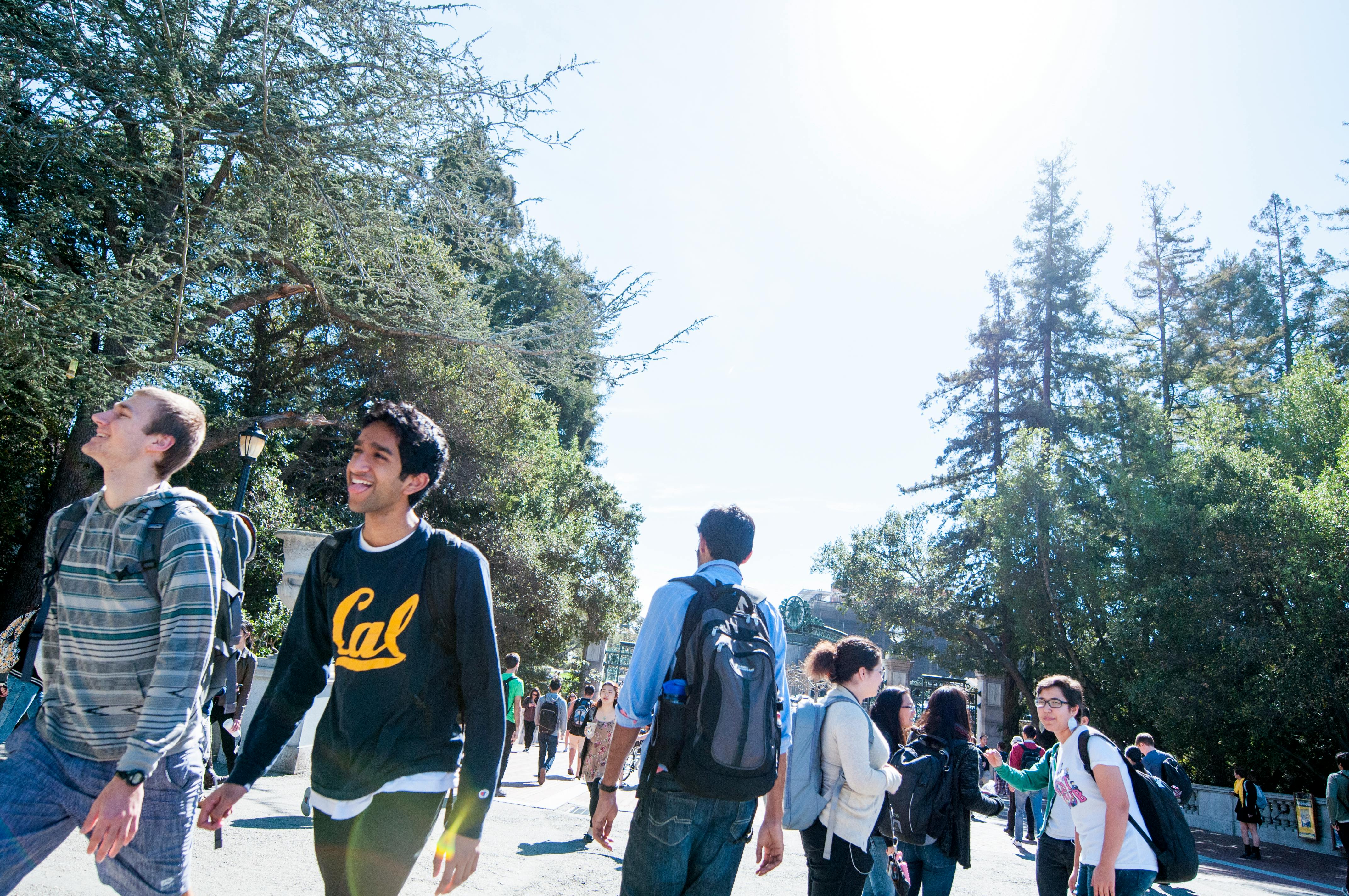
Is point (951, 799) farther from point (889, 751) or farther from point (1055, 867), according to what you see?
point (1055, 867)

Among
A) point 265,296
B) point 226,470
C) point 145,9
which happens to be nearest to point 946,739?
point 145,9

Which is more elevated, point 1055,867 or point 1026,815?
point 1026,815

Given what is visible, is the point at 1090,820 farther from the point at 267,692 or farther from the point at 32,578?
the point at 32,578

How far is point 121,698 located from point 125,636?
174mm

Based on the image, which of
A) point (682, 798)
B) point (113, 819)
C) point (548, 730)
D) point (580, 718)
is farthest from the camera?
point (548, 730)

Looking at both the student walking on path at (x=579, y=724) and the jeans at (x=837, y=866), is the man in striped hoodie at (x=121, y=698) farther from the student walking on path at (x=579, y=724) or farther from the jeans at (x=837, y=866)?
the student walking on path at (x=579, y=724)

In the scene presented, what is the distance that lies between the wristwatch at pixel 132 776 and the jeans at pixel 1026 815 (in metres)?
12.0

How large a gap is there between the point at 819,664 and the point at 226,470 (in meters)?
15.4

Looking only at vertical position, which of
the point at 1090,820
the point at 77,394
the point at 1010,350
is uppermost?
the point at 1010,350

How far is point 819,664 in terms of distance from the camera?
4.49 meters

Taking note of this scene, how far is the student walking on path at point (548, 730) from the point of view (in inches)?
522

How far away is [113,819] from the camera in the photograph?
2.15 m

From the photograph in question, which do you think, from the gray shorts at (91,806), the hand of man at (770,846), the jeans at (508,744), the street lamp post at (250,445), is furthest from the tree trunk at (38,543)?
the hand of man at (770,846)

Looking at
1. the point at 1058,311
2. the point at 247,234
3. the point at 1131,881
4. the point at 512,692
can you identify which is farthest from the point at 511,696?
→ the point at 1058,311
